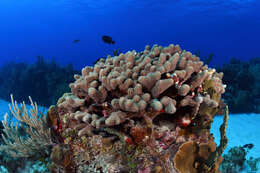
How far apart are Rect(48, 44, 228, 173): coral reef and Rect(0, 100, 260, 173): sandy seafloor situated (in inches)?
174

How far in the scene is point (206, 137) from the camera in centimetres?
249

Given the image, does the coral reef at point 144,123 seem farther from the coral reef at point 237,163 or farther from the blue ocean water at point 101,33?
the blue ocean water at point 101,33

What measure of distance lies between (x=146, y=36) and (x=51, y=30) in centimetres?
8583

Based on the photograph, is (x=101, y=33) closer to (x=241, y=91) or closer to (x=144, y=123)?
(x=241, y=91)

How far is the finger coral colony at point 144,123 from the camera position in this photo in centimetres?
222

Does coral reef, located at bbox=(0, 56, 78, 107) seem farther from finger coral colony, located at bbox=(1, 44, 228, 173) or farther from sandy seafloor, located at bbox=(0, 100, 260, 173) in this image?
finger coral colony, located at bbox=(1, 44, 228, 173)

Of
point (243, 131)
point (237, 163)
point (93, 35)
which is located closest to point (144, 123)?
point (237, 163)

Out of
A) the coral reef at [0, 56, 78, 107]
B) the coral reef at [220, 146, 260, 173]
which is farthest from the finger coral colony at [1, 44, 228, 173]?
the coral reef at [0, 56, 78, 107]

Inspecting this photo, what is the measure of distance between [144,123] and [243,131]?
687cm

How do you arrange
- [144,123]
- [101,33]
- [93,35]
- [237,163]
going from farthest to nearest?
1. [93,35]
2. [101,33]
3. [237,163]
4. [144,123]

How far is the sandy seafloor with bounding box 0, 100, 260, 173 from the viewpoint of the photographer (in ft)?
21.1

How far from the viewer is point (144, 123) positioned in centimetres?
231

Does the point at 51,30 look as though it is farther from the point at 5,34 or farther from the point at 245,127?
the point at 245,127

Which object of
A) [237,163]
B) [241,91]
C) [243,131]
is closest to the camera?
[237,163]
